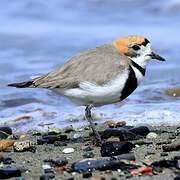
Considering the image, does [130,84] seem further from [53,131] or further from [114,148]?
[53,131]

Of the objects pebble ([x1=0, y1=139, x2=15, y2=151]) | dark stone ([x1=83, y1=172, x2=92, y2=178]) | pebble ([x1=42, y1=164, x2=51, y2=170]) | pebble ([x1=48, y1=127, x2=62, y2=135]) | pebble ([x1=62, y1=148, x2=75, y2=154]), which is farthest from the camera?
pebble ([x1=48, y1=127, x2=62, y2=135])

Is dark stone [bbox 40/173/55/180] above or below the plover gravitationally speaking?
below

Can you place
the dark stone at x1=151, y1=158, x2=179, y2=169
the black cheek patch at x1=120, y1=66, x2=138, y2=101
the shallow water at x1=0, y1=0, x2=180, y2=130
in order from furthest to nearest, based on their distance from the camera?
the shallow water at x1=0, y1=0, x2=180, y2=130 < the black cheek patch at x1=120, y1=66, x2=138, y2=101 < the dark stone at x1=151, y1=158, x2=179, y2=169

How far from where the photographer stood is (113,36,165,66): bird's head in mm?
6508

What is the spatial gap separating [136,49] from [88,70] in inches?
19.6

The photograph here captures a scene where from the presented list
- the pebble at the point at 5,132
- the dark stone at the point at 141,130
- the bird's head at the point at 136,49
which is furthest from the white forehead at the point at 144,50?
the pebble at the point at 5,132

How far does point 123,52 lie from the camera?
651cm

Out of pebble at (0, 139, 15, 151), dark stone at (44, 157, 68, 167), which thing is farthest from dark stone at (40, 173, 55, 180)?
pebble at (0, 139, 15, 151)

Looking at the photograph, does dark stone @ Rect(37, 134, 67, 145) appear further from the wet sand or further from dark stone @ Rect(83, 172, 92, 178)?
dark stone @ Rect(83, 172, 92, 178)

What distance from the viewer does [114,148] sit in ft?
18.5

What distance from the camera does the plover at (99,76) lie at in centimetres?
621

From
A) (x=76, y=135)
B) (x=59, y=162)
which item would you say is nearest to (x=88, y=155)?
(x=59, y=162)

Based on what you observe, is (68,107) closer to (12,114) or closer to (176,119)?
(12,114)

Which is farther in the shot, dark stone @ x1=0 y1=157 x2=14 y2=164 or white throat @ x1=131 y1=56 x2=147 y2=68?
white throat @ x1=131 y1=56 x2=147 y2=68
